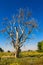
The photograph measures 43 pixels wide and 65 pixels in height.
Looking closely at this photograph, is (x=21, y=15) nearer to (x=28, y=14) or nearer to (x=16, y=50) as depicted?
(x=28, y=14)

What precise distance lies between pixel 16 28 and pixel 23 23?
87.3 inches

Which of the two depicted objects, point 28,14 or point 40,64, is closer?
point 40,64

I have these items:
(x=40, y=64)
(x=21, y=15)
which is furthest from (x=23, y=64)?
(x=21, y=15)

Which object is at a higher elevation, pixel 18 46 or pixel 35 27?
pixel 35 27

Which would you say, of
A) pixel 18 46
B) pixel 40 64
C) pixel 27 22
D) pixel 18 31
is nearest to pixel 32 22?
pixel 27 22

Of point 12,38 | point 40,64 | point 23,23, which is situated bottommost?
point 40,64

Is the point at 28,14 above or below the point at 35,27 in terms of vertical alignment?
above

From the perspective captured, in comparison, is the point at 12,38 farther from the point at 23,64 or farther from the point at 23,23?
the point at 23,64

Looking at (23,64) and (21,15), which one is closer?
(23,64)

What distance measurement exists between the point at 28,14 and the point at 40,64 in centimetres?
2811

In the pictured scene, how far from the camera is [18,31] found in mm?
46250

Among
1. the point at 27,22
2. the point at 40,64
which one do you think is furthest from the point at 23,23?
the point at 40,64

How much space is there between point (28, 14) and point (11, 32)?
250 inches

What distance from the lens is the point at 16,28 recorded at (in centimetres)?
4662
